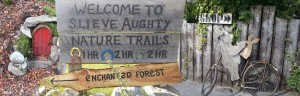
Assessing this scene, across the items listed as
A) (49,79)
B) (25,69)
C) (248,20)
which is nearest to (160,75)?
(49,79)

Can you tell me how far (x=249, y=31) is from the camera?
25.6ft

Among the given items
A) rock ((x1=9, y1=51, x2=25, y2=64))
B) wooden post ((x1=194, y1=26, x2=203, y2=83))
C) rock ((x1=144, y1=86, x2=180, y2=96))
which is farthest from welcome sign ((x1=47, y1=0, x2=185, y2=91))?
rock ((x1=9, y1=51, x2=25, y2=64))

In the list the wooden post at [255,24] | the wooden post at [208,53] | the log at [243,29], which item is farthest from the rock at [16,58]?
the wooden post at [255,24]

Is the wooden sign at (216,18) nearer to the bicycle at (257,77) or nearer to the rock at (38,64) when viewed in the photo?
the bicycle at (257,77)

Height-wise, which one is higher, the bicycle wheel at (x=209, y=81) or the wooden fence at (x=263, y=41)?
the wooden fence at (x=263, y=41)

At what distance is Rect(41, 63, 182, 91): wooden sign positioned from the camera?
4.51 m

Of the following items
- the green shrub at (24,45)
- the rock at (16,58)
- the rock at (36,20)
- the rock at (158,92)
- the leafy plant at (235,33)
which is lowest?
the rock at (16,58)

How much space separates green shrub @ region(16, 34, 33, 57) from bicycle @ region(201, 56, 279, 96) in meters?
4.15

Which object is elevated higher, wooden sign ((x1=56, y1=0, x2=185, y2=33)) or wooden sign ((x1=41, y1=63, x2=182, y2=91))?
wooden sign ((x1=56, y1=0, x2=185, y2=33))

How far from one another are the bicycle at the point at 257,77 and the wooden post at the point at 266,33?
0.68 feet

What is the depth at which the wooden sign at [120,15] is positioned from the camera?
4.34 meters

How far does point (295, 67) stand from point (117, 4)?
176 inches

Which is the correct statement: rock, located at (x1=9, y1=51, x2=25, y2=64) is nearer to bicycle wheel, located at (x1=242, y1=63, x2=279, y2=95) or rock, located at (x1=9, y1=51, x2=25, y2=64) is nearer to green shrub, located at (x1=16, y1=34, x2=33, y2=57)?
green shrub, located at (x1=16, y1=34, x2=33, y2=57)

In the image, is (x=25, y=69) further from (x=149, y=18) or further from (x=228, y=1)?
(x=149, y=18)
